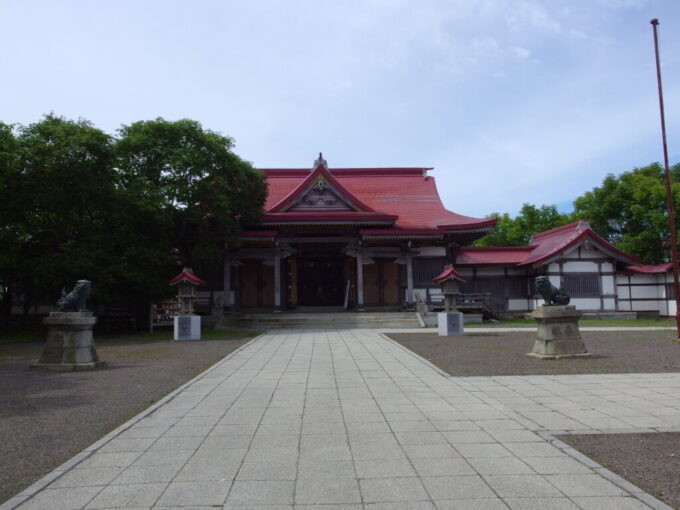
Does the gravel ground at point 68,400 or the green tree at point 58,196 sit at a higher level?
the green tree at point 58,196

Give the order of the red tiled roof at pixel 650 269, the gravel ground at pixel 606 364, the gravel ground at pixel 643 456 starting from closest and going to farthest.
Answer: the gravel ground at pixel 643 456 → the gravel ground at pixel 606 364 → the red tiled roof at pixel 650 269

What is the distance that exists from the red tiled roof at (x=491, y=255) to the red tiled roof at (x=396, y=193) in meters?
2.11

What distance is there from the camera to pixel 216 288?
79.0ft

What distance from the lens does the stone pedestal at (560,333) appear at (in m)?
10.4

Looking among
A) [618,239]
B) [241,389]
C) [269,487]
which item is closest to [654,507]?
[269,487]

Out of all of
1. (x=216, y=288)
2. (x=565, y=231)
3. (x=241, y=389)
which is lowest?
(x=241, y=389)

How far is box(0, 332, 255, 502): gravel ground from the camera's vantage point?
4.59 meters

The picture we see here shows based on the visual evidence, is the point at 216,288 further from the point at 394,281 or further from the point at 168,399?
the point at 168,399

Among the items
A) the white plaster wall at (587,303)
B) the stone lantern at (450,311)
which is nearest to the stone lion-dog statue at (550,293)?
the stone lantern at (450,311)

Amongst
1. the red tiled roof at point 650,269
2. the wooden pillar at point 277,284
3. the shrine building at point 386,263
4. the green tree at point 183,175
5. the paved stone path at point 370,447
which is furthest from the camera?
the red tiled roof at point 650,269

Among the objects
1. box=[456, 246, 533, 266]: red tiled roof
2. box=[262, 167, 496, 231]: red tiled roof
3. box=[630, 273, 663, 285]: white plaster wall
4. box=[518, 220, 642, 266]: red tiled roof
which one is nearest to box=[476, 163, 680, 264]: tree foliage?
box=[630, 273, 663, 285]: white plaster wall

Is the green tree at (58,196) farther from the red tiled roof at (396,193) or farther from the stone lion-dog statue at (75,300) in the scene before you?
the red tiled roof at (396,193)

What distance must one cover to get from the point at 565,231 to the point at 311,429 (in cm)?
2487

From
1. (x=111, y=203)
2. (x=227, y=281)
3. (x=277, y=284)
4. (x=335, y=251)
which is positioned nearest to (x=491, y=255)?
(x=335, y=251)
